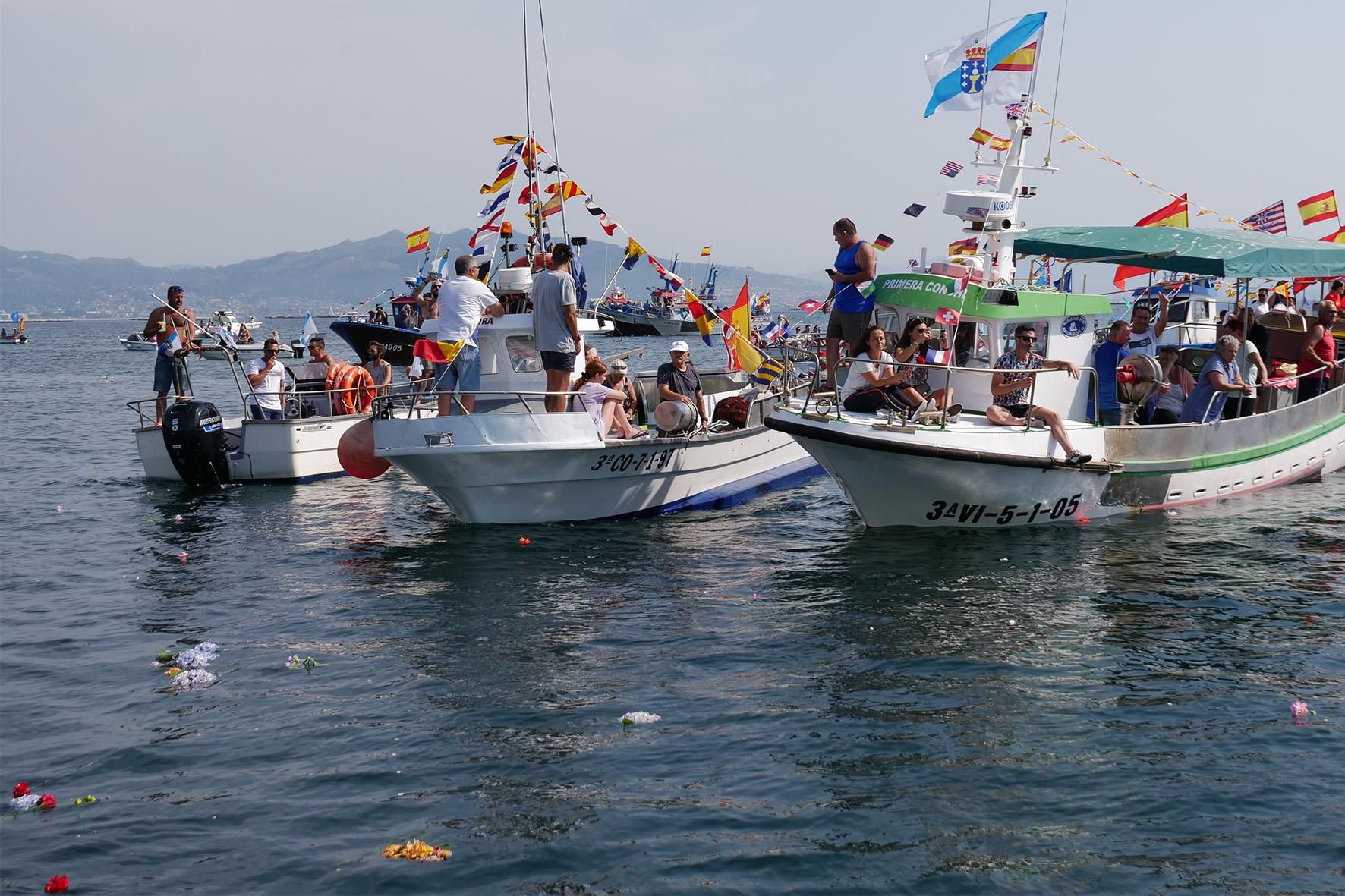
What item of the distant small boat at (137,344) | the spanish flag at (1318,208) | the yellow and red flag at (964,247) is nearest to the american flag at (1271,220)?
the spanish flag at (1318,208)

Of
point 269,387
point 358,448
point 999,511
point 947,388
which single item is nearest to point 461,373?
point 358,448

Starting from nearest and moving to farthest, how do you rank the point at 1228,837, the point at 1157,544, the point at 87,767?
1. the point at 1228,837
2. the point at 87,767
3. the point at 1157,544

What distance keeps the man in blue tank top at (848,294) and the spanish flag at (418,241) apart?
613 inches

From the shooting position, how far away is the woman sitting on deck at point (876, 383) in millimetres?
14734

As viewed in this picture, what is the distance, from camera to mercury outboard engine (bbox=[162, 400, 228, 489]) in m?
19.2

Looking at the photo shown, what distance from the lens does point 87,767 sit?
326 inches

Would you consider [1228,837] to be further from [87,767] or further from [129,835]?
[87,767]

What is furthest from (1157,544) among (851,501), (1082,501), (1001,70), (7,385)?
(7,385)

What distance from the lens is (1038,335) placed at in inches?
616

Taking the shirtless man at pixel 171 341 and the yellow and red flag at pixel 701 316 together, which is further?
the shirtless man at pixel 171 341

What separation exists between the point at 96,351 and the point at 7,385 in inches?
1553

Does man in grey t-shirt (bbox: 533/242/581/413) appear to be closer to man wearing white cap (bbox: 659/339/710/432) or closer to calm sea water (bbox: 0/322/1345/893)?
man wearing white cap (bbox: 659/339/710/432)

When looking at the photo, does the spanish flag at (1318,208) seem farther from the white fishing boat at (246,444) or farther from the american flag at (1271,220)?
the white fishing boat at (246,444)

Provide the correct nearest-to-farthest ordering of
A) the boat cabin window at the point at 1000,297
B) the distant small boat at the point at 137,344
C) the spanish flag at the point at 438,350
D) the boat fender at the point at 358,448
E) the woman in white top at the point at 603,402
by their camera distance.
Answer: the spanish flag at the point at 438,350
the boat cabin window at the point at 1000,297
the woman in white top at the point at 603,402
the boat fender at the point at 358,448
the distant small boat at the point at 137,344
